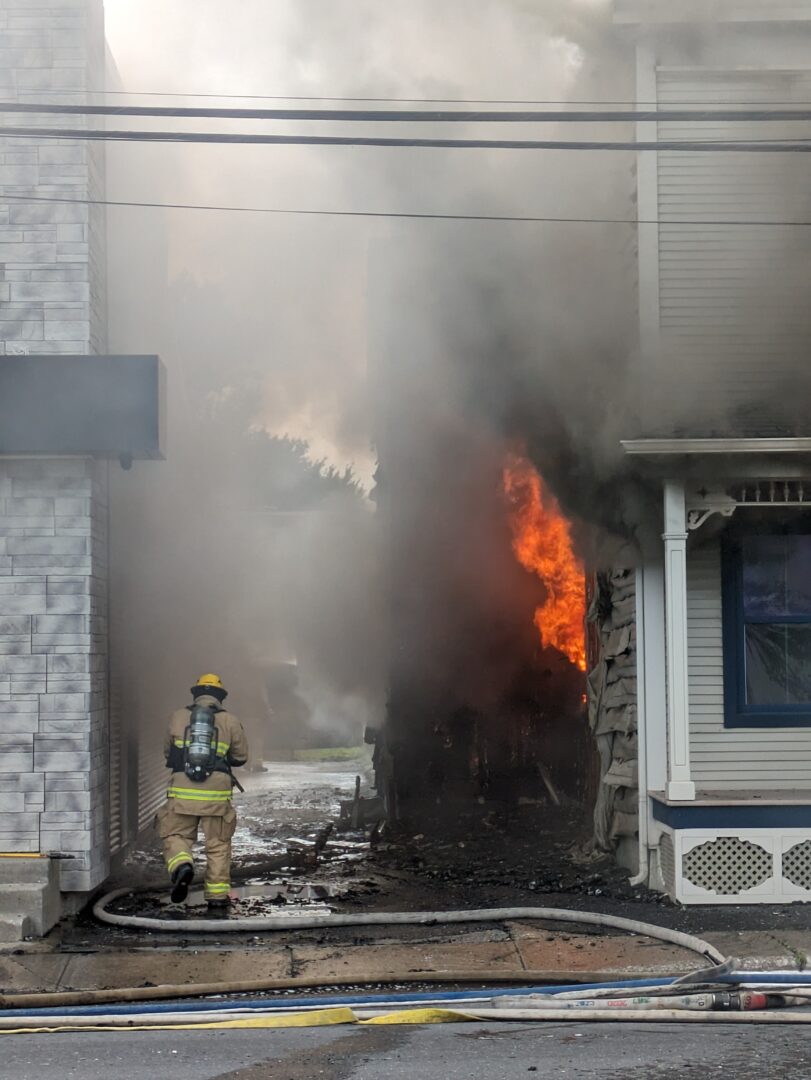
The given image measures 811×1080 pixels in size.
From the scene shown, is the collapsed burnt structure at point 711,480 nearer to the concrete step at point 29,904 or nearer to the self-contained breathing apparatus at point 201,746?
the self-contained breathing apparatus at point 201,746

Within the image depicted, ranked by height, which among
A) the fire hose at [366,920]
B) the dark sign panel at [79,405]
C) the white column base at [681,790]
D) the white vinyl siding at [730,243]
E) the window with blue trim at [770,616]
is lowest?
the fire hose at [366,920]

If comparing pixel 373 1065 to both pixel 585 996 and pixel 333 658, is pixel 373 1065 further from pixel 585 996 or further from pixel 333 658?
pixel 333 658

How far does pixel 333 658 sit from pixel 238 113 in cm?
1698

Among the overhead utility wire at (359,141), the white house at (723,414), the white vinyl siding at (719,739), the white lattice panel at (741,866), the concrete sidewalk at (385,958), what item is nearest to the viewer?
the concrete sidewalk at (385,958)

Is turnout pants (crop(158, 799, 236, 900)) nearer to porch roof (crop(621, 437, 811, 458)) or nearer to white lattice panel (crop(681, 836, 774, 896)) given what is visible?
white lattice panel (crop(681, 836, 774, 896))

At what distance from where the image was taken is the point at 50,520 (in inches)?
328

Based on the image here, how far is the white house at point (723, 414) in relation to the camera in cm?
871

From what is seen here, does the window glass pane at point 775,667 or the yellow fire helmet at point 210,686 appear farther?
the window glass pane at point 775,667

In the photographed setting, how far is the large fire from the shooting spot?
1167 centimetres

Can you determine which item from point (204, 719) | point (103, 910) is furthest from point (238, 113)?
point (103, 910)

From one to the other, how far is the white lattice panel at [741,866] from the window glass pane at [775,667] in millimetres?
1195

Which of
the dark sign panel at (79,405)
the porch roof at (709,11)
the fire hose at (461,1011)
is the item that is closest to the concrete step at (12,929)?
the fire hose at (461,1011)

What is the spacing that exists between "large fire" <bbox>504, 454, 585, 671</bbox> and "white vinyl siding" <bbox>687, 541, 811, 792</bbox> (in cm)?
215

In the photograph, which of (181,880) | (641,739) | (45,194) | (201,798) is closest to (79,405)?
(45,194)
